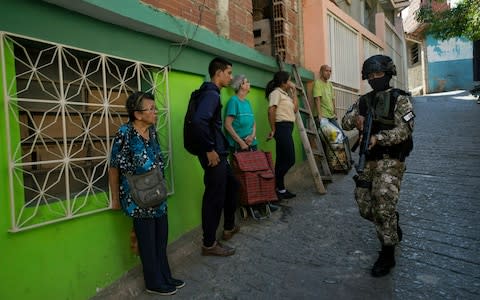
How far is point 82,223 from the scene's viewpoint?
271 cm

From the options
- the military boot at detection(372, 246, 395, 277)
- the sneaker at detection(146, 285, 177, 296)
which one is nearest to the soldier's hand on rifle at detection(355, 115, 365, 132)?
the military boot at detection(372, 246, 395, 277)

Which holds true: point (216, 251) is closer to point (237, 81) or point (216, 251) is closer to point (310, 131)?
point (237, 81)

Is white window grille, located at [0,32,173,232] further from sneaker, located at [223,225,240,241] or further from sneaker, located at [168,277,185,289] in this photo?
sneaker, located at [223,225,240,241]

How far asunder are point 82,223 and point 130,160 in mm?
541

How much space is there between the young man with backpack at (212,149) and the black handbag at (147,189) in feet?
1.86

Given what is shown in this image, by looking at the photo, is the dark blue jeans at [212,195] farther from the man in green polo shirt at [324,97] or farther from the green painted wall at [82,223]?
the man in green polo shirt at [324,97]

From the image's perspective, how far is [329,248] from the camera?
3.74m

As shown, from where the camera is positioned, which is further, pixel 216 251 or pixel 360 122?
pixel 216 251

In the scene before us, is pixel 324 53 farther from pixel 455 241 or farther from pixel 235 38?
pixel 455 241

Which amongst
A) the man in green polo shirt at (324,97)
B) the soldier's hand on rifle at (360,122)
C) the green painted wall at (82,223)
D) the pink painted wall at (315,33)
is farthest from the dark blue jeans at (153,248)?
the pink painted wall at (315,33)

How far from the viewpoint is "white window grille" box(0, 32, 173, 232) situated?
234 cm

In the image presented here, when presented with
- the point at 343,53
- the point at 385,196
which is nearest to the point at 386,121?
the point at 385,196

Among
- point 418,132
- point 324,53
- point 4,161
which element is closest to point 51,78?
point 4,161

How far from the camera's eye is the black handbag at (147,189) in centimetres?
270
